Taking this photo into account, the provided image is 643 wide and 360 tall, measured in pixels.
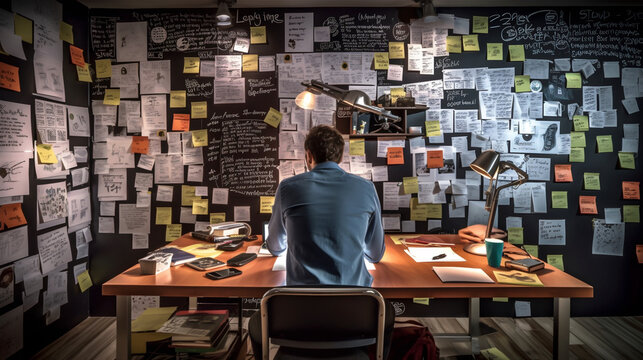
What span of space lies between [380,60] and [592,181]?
199 cm

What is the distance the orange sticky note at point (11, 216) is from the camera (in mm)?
1992

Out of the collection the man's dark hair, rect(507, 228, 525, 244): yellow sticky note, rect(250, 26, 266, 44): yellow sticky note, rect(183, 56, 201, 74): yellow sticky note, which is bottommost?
rect(507, 228, 525, 244): yellow sticky note

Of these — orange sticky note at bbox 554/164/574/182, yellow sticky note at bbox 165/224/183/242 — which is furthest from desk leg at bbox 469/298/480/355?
yellow sticky note at bbox 165/224/183/242

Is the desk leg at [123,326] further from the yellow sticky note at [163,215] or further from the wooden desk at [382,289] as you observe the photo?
the yellow sticky note at [163,215]

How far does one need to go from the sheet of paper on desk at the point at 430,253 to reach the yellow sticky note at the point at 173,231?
73.1 inches

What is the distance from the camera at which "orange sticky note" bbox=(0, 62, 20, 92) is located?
199cm

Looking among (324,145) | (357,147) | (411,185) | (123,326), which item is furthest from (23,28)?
(411,185)

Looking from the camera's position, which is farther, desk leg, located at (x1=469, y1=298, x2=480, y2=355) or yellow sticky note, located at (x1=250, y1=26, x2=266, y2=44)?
yellow sticky note, located at (x1=250, y1=26, x2=266, y2=44)

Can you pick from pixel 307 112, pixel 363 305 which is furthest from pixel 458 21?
pixel 363 305

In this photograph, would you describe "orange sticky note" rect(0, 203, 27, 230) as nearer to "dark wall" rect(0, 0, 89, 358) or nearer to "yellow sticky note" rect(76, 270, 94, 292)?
"dark wall" rect(0, 0, 89, 358)

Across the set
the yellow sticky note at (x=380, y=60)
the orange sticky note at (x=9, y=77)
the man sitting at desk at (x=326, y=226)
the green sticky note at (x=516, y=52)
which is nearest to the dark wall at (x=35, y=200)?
the orange sticky note at (x=9, y=77)

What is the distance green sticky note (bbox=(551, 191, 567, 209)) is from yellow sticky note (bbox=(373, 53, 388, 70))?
173 cm

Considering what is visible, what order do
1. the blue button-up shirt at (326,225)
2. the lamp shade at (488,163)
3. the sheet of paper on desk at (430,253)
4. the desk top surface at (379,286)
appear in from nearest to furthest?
the blue button-up shirt at (326,225) < the desk top surface at (379,286) < the sheet of paper on desk at (430,253) < the lamp shade at (488,163)

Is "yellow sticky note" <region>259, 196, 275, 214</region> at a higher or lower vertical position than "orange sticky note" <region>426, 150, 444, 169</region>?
lower
